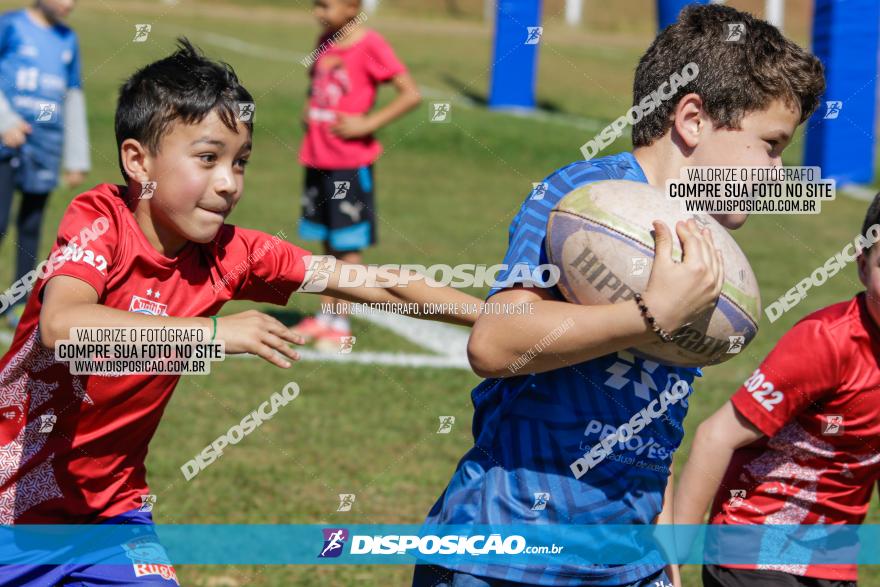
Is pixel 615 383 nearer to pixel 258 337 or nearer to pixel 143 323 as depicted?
pixel 258 337

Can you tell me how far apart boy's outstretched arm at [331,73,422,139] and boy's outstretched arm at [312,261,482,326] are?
5.41 m

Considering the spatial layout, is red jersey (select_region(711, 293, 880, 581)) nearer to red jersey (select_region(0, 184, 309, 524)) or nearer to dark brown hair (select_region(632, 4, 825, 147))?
dark brown hair (select_region(632, 4, 825, 147))

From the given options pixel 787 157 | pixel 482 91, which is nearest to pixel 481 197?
pixel 787 157

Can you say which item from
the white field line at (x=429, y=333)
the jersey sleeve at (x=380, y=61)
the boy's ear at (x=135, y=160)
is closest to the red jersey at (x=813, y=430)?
the boy's ear at (x=135, y=160)

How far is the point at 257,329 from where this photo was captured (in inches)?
120

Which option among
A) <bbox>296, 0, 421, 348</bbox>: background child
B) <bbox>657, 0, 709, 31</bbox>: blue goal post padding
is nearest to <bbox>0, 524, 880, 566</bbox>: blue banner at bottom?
<bbox>296, 0, 421, 348</bbox>: background child

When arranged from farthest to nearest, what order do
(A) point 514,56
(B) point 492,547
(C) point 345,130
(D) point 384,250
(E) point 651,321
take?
(A) point 514,56 < (D) point 384,250 < (C) point 345,130 < (B) point 492,547 < (E) point 651,321

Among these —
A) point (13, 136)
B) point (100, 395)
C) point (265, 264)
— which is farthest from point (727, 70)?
point (13, 136)

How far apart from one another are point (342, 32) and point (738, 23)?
639cm

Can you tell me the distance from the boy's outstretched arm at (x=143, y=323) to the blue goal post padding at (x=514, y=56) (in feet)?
55.2

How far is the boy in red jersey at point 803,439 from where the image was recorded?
3754 millimetres

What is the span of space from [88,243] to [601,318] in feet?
4.83

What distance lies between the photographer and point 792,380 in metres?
3.73

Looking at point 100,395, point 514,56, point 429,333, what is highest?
point 514,56
